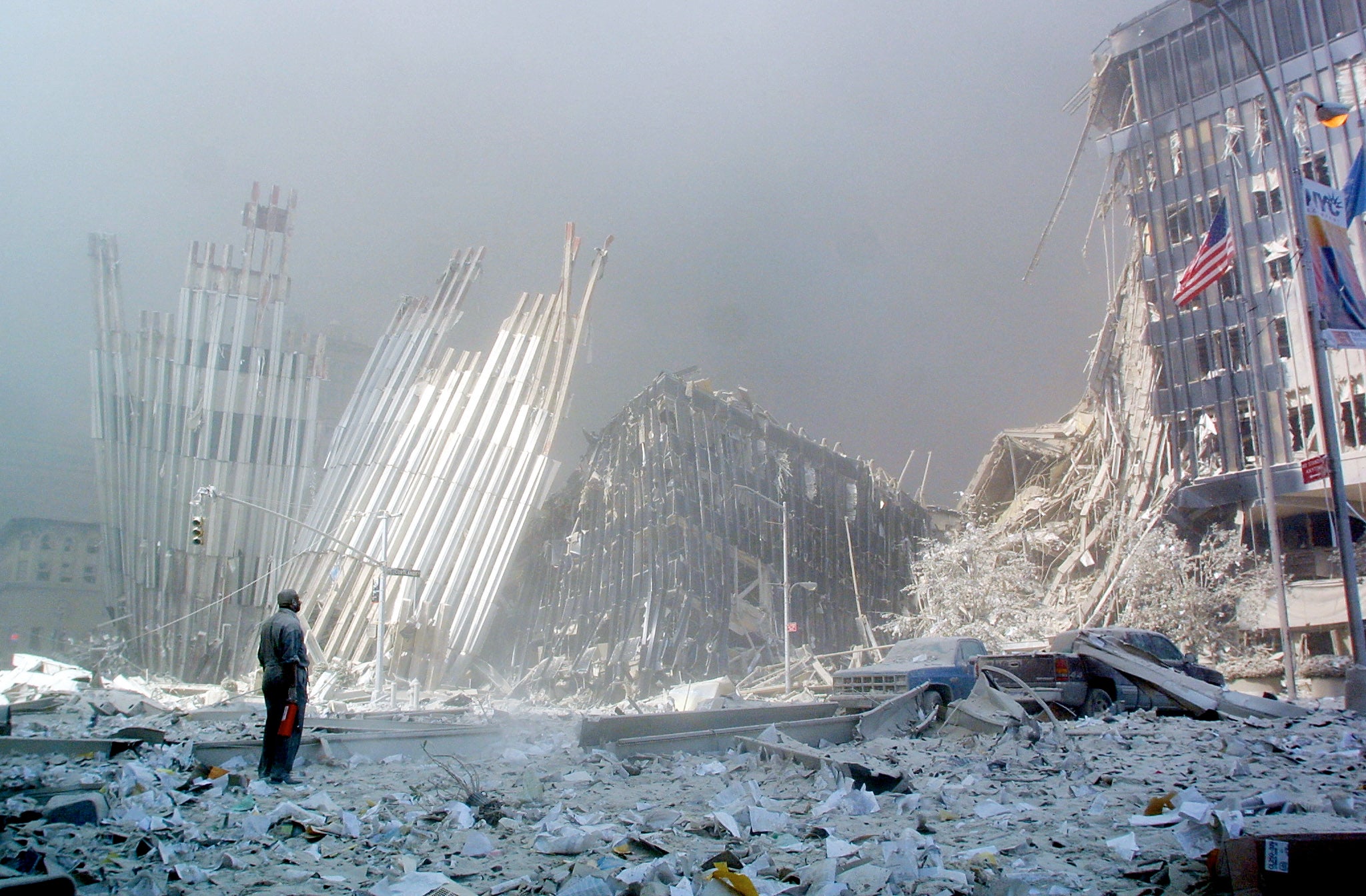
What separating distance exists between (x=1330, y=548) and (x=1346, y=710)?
23.5 meters

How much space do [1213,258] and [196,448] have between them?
37.3 metres

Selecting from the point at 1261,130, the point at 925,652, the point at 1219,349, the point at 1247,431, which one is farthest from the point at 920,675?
the point at 1261,130

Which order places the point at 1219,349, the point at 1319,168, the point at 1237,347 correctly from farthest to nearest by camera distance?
the point at 1219,349
the point at 1237,347
the point at 1319,168

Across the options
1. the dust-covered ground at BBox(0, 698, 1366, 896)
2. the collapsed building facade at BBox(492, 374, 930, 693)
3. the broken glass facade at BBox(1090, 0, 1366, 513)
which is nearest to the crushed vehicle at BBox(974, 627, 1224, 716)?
the dust-covered ground at BBox(0, 698, 1366, 896)

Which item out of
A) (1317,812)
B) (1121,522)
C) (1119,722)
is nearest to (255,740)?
(1317,812)

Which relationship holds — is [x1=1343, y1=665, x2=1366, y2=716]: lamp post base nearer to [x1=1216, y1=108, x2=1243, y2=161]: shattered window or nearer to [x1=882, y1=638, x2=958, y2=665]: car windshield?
[x1=882, y1=638, x2=958, y2=665]: car windshield

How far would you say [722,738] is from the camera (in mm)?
10594

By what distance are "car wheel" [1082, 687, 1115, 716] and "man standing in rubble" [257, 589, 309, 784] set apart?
11.7 meters

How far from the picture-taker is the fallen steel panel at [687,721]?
1033 cm

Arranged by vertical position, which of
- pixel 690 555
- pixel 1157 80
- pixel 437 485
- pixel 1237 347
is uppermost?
pixel 1157 80

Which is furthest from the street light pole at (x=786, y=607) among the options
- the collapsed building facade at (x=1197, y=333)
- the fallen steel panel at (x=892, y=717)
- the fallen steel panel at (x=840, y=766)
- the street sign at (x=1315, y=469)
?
the fallen steel panel at (x=840, y=766)

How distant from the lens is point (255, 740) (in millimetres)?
9195

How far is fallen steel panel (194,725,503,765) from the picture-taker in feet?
28.8

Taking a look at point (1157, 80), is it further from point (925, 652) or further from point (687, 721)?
point (687, 721)
